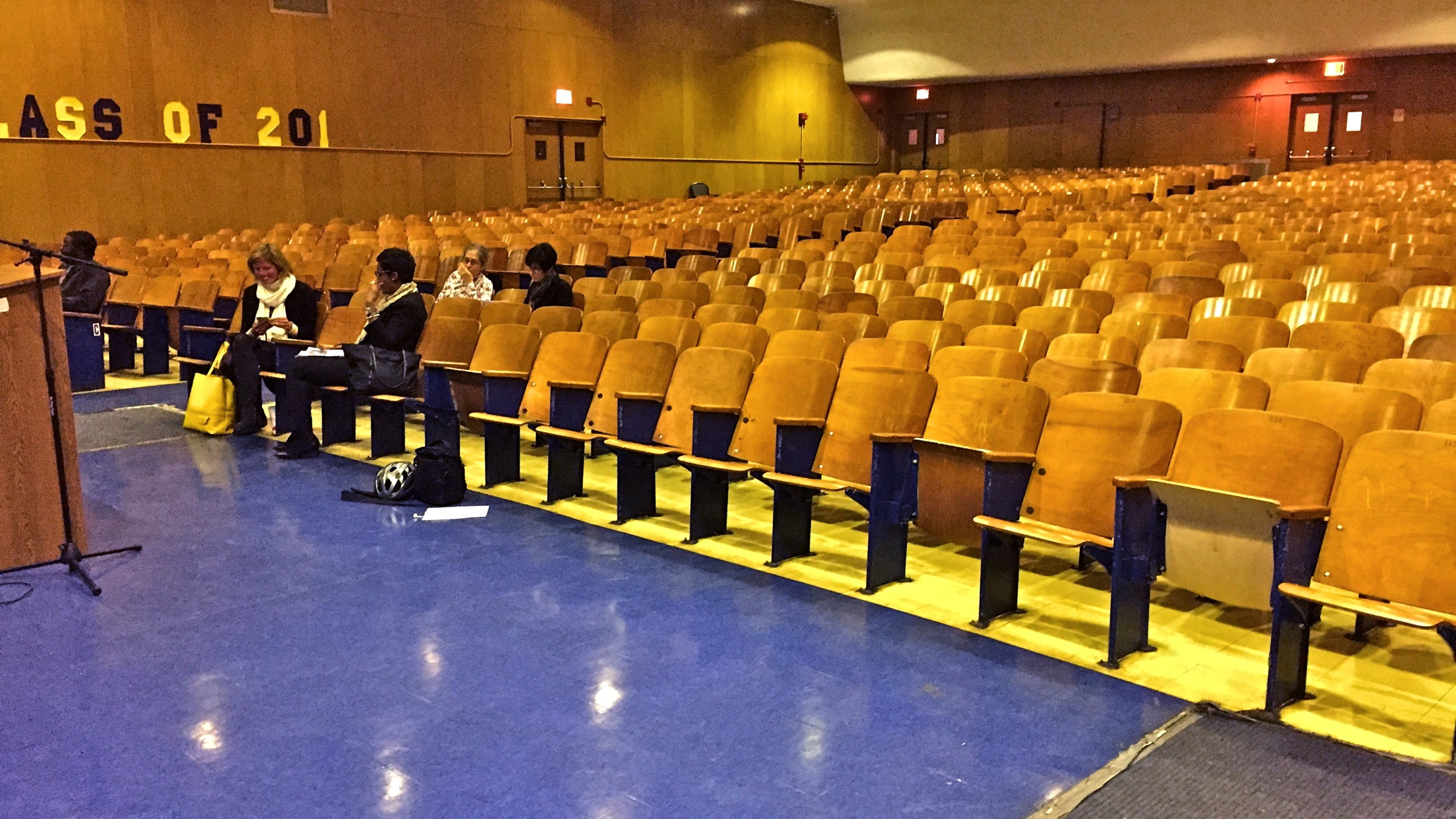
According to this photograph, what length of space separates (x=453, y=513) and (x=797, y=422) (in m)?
1.41

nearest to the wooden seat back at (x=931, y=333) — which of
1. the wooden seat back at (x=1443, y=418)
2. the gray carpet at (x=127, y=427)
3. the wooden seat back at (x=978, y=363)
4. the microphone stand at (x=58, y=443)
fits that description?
the wooden seat back at (x=978, y=363)

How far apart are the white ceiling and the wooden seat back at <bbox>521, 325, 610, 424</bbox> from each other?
15608mm

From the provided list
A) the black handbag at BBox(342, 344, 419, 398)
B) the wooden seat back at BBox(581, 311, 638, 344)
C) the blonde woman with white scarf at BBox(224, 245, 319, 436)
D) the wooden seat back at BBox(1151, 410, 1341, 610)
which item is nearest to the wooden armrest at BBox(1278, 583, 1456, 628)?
the wooden seat back at BBox(1151, 410, 1341, 610)

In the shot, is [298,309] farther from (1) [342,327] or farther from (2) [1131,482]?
(2) [1131,482]

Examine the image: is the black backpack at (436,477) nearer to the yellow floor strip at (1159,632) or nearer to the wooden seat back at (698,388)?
the yellow floor strip at (1159,632)

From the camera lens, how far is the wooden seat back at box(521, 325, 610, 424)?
4.41m

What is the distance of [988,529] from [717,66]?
16.6m

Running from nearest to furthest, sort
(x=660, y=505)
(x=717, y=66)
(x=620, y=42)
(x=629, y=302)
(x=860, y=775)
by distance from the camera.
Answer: (x=860, y=775), (x=660, y=505), (x=629, y=302), (x=620, y=42), (x=717, y=66)

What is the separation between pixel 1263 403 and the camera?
3076 mm

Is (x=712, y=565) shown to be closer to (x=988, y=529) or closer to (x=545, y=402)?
(x=988, y=529)

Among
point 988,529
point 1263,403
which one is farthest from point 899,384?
point 1263,403

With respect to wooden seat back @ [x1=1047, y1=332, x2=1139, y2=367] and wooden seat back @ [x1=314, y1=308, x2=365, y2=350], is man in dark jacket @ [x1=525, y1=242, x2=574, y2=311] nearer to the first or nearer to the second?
wooden seat back @ [x1=314, y1=308, x2=365, y2=350]

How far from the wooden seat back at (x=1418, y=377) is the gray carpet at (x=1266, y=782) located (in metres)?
1.29

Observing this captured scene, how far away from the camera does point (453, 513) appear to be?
13.4ft
